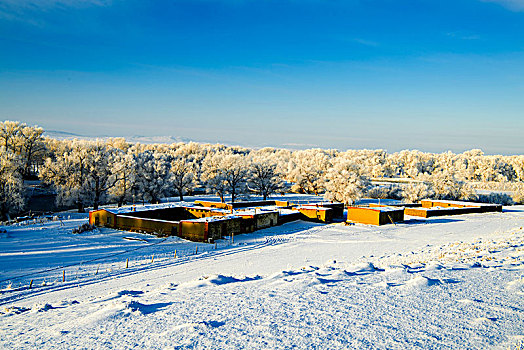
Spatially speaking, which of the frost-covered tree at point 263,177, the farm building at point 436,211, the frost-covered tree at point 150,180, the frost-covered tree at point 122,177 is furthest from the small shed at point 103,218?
the farm building at point 436,211

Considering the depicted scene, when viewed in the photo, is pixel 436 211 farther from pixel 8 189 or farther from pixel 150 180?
pixel 8 189

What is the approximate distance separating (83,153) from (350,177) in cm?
4487

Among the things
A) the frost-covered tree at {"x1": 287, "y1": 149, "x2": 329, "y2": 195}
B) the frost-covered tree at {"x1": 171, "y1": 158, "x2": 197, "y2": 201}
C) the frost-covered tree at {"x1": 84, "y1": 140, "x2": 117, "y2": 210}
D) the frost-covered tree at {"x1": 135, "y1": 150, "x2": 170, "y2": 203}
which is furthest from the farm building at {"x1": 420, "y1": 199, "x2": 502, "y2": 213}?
the frost-covered tree at {"x1": 84, "y1": 140, "x2": 117, "y2": 210}

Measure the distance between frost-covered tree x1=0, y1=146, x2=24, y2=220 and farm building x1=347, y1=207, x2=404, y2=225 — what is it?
40635 millimetres

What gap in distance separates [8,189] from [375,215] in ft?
144

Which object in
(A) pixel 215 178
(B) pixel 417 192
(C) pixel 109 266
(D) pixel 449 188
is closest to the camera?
(C) pixel 109 266

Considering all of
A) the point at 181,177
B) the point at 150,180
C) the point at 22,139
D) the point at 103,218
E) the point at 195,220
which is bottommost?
the point at 103,218

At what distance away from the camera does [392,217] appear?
130 ft

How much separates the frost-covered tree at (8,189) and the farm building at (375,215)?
40635mm

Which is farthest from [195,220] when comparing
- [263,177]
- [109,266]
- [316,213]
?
[263,177]

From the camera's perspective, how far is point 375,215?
38188 mm

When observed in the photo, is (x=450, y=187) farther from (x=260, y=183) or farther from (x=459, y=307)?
(x=459, y=307)

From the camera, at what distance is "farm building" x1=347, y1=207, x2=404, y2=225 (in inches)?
1501

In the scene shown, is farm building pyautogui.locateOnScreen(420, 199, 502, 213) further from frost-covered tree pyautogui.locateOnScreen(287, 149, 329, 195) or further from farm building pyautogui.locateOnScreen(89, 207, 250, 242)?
farm building pyautogui.locateOnScreen(89, 207, 250, 242)
